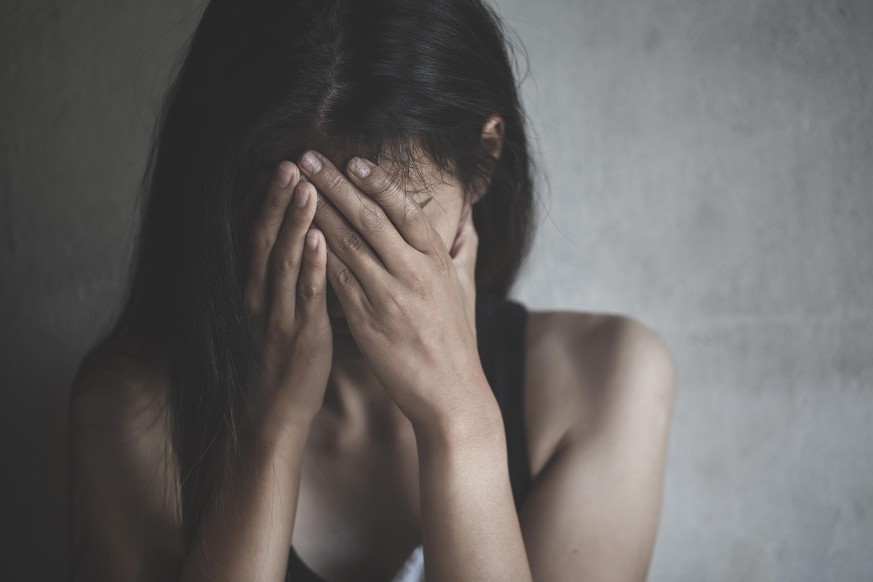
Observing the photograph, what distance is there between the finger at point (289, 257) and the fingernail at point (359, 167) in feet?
0.14

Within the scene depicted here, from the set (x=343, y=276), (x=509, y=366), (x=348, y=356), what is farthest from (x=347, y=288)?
(x=509, y=366)

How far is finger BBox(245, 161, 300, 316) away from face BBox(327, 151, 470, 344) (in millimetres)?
50

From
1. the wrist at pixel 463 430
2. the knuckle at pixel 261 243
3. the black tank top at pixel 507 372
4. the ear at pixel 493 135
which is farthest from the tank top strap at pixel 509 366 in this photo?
the knuckle at pixel 261 243

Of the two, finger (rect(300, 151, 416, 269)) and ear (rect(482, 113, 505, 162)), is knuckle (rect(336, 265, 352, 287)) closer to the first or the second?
finger (rect(300, 151, 416, 269))

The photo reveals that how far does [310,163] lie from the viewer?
0.58 metres

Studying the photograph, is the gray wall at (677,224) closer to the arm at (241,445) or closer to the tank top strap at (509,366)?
the tank top strap at (509,366)

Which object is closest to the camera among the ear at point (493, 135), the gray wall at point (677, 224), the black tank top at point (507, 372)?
the ear at point (493, 135)

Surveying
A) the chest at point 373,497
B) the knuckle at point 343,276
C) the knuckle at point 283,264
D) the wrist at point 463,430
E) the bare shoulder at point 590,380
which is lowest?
the chest at point 373,497

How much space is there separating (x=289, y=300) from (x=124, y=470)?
36 centimetres

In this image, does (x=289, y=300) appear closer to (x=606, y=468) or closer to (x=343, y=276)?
(x=343, y=276)

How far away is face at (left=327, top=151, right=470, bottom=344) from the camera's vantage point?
24.9 inches

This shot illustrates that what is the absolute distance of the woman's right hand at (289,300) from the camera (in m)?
0.59

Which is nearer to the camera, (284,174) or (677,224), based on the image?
(284,174)

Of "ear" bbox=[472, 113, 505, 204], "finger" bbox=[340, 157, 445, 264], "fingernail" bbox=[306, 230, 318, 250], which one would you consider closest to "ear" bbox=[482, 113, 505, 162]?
"ear" bbox=[472, 113, 505, 204]
